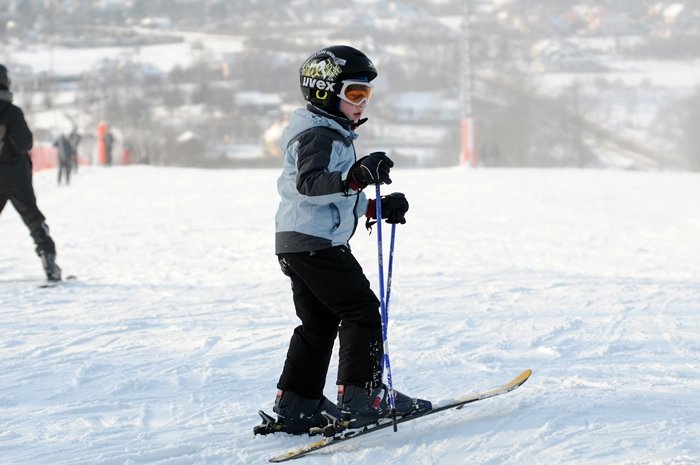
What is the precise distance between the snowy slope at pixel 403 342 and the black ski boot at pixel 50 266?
0.54ft

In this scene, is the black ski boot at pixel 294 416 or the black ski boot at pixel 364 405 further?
the black ski boot at pixel 294 416

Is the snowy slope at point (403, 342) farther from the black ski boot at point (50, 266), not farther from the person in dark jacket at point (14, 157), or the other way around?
the person in dark jacket at point (14, 157)

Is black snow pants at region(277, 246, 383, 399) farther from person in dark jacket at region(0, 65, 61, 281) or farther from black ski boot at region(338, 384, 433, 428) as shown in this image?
person in dark jacket at region(0, 65, 61, 281)

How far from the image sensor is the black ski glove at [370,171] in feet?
9.70

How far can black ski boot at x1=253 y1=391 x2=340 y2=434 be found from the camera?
337 centimetres

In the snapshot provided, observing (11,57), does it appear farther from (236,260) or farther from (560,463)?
(560,463)

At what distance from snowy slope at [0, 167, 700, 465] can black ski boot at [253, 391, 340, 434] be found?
2.1 inches

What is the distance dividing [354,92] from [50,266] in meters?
4.25

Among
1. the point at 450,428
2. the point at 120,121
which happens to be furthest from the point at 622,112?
the point at 450,428

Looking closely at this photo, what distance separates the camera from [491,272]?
758 centimetres

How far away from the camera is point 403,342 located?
485 cm

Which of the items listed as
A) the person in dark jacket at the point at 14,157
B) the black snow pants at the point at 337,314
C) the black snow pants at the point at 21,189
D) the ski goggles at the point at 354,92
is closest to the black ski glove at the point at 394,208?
the black snow pants at the point at 337,314

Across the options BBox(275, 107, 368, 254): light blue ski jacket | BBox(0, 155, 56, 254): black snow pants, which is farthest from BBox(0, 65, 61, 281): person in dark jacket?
BBox(275, 107, 368, 254): light blue ski jacket

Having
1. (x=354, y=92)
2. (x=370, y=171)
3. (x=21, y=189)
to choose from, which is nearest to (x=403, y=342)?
(x=354, y=92)
